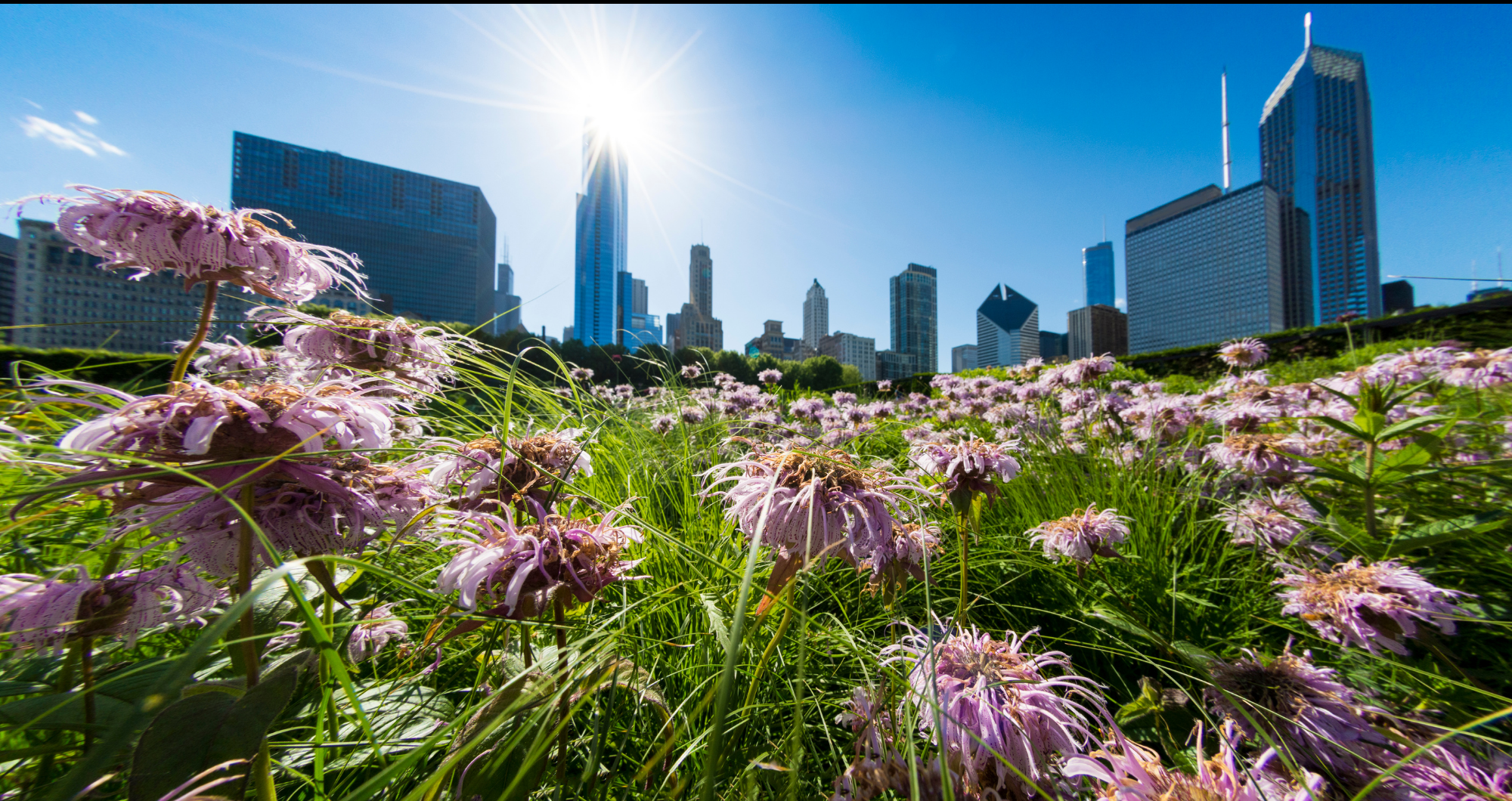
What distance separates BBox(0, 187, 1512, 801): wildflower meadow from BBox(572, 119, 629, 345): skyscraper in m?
48.2

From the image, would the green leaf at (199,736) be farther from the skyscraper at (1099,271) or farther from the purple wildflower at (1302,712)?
the skyscraper at (1099,271)

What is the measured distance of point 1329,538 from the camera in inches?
49.3

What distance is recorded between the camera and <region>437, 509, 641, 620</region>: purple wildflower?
0.54 meters

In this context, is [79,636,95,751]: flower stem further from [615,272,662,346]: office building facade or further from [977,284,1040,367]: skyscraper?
[977,284,1040,367]: skyscraper

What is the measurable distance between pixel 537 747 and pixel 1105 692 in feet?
4.08

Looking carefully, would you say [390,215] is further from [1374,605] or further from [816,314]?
[1374,605]

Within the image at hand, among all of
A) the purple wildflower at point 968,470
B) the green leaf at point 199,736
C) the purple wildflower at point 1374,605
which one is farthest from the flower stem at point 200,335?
the purple wildflower at point 1374,605

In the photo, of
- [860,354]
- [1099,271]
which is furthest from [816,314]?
[1099,271]

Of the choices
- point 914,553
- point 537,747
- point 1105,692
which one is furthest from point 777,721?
point 1105,692

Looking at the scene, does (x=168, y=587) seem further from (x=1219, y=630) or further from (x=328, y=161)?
(x=328, y=161)

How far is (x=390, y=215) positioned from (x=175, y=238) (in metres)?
81.9

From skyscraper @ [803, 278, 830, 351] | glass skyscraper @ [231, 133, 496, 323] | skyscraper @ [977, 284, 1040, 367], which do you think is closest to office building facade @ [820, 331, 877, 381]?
skyscraper @ [803, 278, 830, 351]

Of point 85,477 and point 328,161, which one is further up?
point 328,161

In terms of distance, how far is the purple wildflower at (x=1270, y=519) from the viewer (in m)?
1.29
